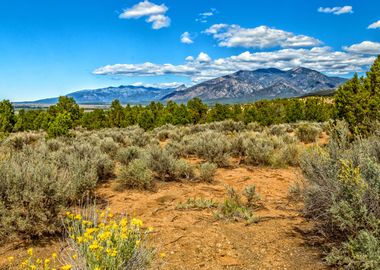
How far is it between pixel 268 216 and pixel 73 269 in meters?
4.47

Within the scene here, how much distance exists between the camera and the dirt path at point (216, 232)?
4602 mm

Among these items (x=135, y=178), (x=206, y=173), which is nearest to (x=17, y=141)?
(x=135, y=178)

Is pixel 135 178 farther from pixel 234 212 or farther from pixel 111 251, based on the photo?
pixel 111 251

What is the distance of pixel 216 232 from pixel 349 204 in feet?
7.48

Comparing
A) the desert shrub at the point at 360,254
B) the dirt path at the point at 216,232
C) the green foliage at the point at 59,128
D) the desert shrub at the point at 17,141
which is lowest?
the dirt path at the point at 216,232

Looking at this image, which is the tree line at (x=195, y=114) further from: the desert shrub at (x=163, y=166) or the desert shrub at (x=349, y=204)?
the desert shrub at (x=349, y=204)

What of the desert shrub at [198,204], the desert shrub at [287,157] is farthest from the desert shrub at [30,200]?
the desert shrub at [287,157]

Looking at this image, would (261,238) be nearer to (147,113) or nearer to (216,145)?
(216,145)

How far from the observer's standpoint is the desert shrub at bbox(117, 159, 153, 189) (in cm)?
849

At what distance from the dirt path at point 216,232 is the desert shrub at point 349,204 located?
477 millimetres

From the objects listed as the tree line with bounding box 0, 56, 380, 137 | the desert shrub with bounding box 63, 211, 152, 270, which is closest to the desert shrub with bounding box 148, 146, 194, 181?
the desert shrub with bounding box 63, 211, 152, 270

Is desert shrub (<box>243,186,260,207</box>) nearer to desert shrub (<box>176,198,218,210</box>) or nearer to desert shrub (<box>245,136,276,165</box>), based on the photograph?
desert shrub (<box>176,198,218,210</box>)

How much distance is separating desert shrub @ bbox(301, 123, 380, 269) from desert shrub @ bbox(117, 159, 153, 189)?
14.6ft

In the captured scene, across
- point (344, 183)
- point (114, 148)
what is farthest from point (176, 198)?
point (114, 148)
